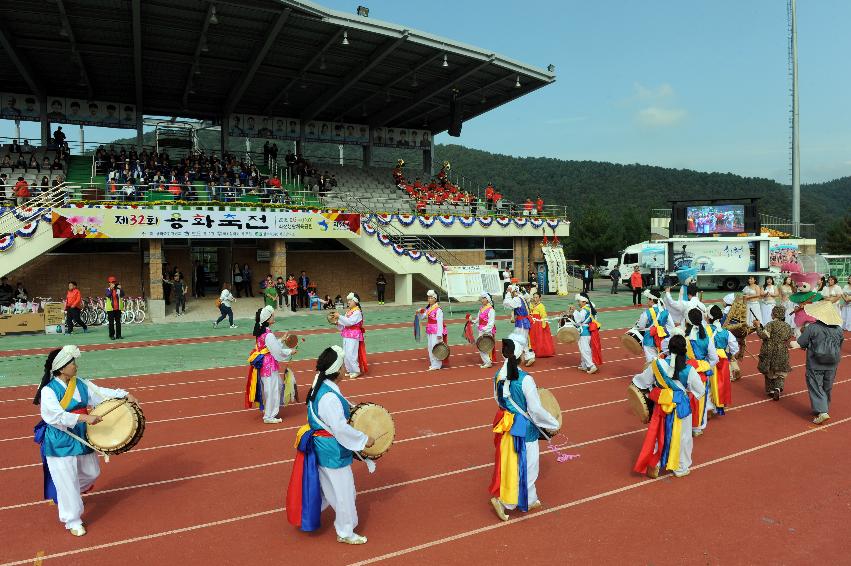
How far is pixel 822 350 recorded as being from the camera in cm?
884

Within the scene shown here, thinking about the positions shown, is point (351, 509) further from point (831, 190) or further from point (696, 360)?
point (831, 190)

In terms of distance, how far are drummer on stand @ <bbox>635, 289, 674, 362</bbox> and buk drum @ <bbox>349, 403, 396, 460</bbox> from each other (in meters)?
6.50

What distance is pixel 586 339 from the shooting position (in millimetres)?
12805

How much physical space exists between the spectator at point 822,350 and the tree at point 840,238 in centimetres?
5932

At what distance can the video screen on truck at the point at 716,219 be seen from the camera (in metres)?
33.7

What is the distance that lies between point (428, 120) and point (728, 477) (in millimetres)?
37436

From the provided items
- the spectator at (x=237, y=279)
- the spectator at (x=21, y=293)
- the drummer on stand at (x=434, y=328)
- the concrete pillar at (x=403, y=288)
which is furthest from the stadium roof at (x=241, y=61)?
the drummer on stand at (x=434, y=328)

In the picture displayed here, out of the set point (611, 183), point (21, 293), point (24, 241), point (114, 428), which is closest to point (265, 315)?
point (114, 428)

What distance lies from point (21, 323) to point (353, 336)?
12956 millimetres

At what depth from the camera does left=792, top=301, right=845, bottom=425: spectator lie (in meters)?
8.84

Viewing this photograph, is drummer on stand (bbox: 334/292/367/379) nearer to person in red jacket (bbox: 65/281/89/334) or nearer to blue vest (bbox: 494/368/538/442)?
blue vest (bbox: 494/368/538/442)

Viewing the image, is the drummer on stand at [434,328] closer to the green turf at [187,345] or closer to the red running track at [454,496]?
the green turf at [187,345]

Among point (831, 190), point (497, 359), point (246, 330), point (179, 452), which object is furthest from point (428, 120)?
point (831, 190)

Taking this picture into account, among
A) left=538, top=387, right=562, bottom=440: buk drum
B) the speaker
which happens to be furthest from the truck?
left=538, top=387, right=562, bottom=440: buk drum
